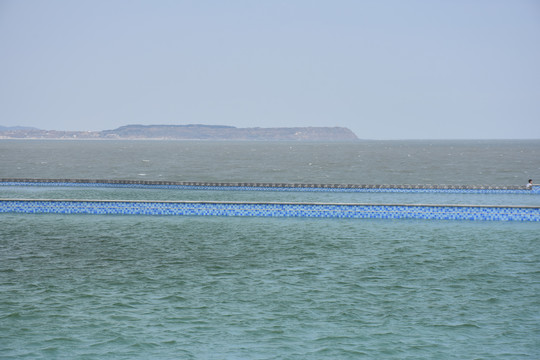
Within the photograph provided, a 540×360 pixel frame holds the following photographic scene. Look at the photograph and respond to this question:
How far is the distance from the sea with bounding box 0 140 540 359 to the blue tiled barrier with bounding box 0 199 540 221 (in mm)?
938

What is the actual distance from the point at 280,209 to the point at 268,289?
16.2 m

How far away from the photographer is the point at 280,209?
115ft

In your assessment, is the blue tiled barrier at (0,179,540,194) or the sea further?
the blue tiled barrier at (0,179,540,194)

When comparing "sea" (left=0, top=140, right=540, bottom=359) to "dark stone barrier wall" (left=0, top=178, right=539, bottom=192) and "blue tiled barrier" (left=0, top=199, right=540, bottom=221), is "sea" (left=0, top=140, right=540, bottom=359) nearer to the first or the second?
"blue tiled barrier" (left=0, top=199, right=540, bottom=221)

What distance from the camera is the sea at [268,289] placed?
46.2ft

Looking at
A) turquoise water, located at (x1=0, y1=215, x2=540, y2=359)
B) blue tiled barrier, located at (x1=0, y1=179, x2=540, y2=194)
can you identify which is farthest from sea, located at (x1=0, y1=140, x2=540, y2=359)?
blue tiled barrier, located at (x1=0, y1=179, x2=540, y2=194)

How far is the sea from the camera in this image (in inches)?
555

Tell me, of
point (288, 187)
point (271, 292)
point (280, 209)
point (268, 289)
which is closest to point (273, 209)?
point (280, 209)

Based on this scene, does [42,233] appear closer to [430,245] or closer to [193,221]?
[193,221]

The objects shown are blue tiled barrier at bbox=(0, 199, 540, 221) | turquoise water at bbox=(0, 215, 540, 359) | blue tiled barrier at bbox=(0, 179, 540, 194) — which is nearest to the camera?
turquoise water at bbox=(0, 215, 540, 359)

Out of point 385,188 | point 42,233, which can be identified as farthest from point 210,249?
point 385,188

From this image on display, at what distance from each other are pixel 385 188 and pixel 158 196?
17.7 m

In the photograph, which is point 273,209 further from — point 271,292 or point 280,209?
point 271,292

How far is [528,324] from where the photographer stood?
1545cm
